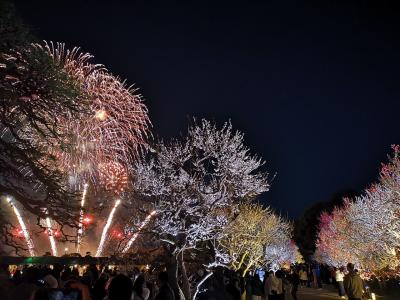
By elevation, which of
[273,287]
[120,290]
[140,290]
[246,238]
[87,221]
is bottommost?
[120,290]

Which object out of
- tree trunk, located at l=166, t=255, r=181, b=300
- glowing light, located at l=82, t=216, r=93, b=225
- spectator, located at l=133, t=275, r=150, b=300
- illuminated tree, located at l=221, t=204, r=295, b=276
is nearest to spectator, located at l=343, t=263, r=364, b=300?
tree trunk, located at l=166, t=255, r=181, b=300

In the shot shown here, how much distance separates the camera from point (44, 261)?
14.2 meters

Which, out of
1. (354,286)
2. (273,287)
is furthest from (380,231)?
(354,286)

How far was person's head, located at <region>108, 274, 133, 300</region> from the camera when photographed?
493cm

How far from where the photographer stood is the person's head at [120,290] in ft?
16.2

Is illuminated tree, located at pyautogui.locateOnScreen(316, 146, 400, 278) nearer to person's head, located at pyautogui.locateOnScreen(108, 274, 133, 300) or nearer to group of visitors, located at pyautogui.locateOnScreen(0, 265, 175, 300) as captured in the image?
group of visitors, located at pyautogui.locateOnScreen(0, 265, 175, 300)

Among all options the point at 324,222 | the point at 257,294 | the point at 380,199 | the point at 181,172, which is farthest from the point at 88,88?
the point at 324,222

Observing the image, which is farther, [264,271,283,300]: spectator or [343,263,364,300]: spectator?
[264,271,283,300]: spectator

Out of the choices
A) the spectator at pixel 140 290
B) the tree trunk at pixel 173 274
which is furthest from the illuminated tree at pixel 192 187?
the spectator at pixel 140 290

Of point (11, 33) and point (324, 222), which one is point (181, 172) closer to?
point (11, 33)

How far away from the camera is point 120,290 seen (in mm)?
4941

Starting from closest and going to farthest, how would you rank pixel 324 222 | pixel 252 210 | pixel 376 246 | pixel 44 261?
pixel 44 261 → pixel 376 246 → pixel 252 210 → pixel 324 222

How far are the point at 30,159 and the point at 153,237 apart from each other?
9.73 meters

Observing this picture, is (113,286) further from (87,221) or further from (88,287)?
(87,221)
